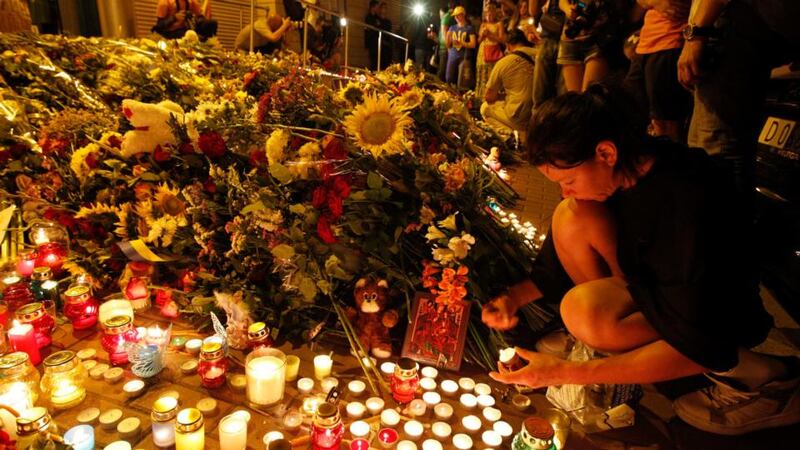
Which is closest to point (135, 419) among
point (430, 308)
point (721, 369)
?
point (430, 308)

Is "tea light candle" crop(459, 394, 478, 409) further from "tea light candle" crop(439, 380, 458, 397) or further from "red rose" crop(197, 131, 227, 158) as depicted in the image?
"red rose" crop(197, 131, 227, 158)

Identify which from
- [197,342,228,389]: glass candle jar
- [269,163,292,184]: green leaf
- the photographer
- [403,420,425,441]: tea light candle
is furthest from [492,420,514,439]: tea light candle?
the photographer

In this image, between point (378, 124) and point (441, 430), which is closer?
point (441, 430)

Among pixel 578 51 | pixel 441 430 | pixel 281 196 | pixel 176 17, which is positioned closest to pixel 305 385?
pixel 441 430

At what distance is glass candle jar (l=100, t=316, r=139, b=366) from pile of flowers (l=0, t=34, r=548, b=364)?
29 centimetres

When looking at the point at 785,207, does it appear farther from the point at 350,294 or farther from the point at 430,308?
the point at 350,294

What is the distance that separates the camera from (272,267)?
7.11ft

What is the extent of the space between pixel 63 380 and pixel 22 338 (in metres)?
0.33

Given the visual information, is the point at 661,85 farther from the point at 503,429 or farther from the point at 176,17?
the point at 176,17

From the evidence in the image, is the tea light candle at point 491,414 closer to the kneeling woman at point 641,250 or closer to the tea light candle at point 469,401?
the tea light candle at point 469,401

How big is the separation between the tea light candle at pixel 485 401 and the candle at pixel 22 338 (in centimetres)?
170

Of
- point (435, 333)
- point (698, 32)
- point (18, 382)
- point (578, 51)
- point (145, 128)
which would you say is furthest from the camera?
point (578, 51)

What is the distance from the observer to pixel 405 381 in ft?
5.53

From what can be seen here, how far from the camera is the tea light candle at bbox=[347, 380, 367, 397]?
1788mm
